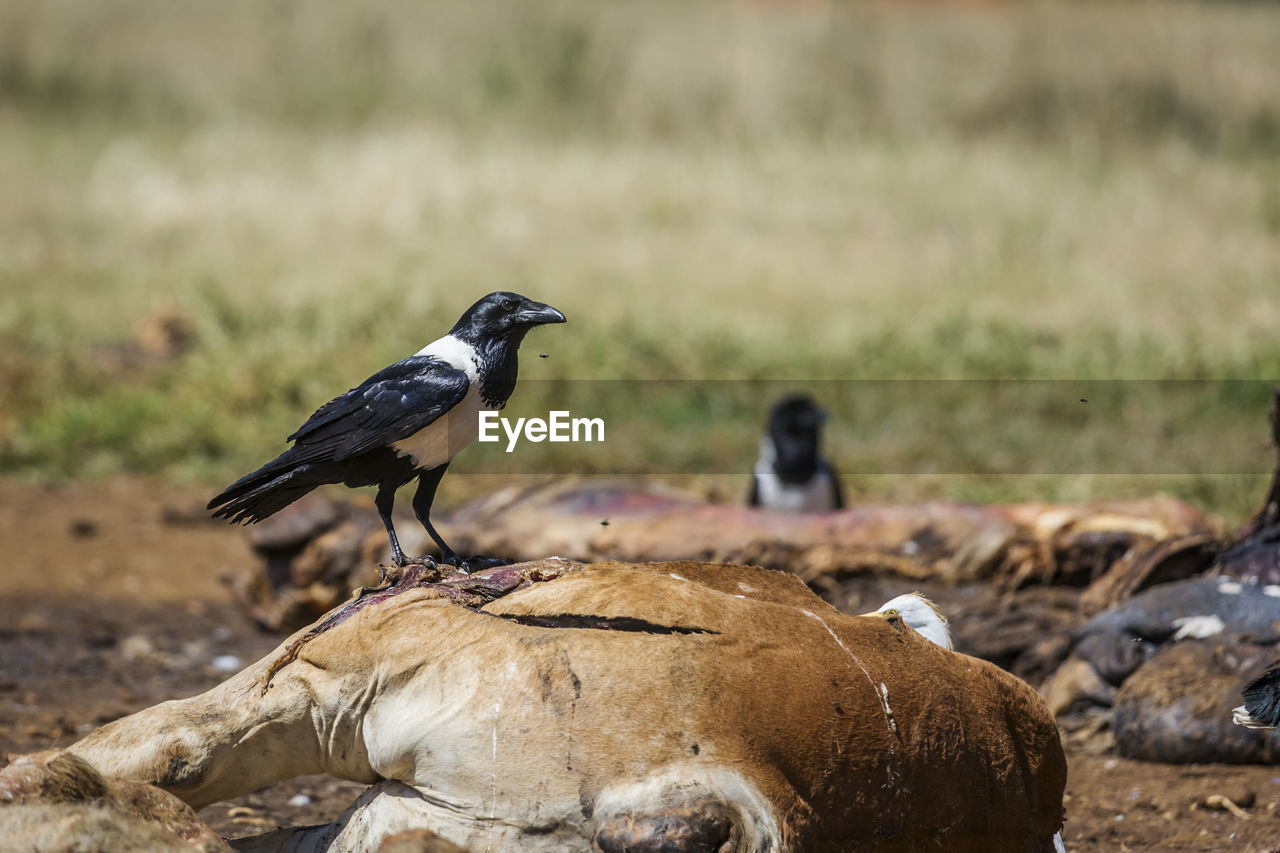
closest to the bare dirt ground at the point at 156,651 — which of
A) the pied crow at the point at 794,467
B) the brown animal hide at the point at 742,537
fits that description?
the brown animal hide at the point at 742,537

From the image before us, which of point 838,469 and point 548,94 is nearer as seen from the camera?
point 838,469

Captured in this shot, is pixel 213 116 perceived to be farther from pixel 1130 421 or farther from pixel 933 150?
pixel 1130 421

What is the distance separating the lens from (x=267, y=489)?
2.36 m

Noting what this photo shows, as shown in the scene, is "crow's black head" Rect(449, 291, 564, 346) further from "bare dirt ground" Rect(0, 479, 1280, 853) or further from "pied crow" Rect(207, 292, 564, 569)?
"bare dirt ground" Rect(0, 479, 1280, 853)

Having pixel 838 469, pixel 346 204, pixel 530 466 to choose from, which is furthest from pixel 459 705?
pixel 346 204

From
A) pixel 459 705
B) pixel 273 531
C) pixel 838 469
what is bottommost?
pixel 838 469

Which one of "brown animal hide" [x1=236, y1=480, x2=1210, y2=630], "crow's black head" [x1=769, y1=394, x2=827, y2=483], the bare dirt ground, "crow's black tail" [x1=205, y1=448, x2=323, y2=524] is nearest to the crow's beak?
"crow's black tail" [x1=205, y1=448, x2=323, y2=524]

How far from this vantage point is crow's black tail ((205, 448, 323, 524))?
2.35 metres

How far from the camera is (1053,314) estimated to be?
10227mm

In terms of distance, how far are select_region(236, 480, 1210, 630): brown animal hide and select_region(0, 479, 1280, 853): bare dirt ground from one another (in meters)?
0.43

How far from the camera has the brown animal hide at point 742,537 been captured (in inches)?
186

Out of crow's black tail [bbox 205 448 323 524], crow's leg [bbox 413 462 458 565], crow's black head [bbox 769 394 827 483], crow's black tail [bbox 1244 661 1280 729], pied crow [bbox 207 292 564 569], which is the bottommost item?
crow's black head [bbox 769 394 827 483]

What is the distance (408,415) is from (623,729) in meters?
0.67

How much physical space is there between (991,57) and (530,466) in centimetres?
846
